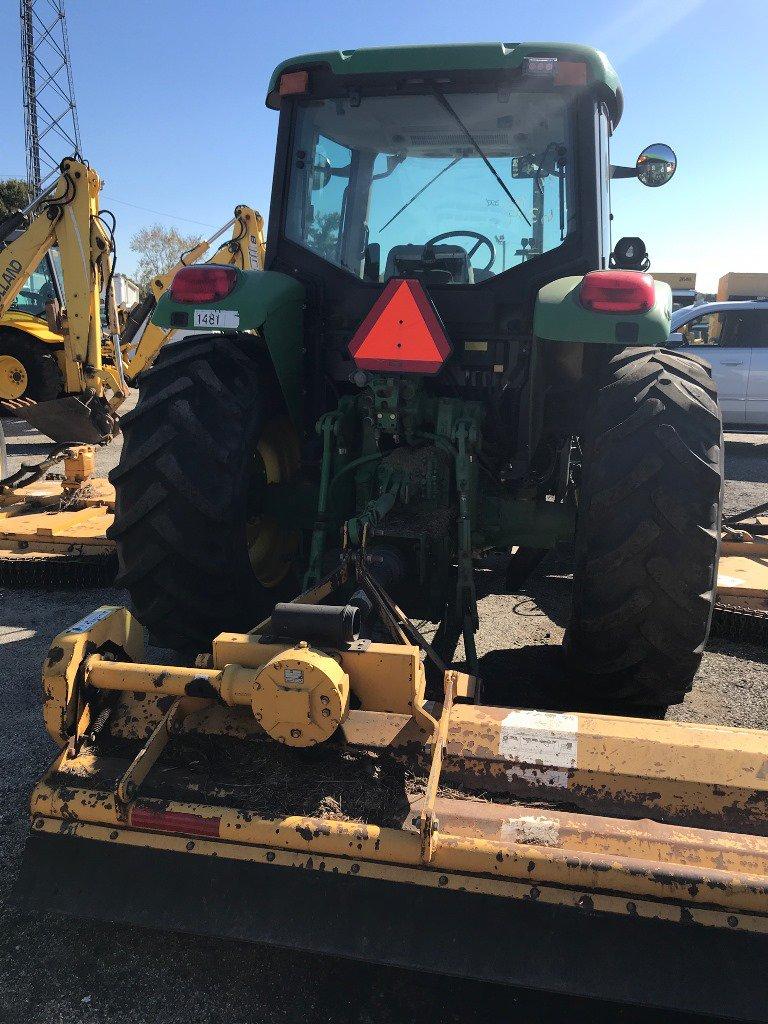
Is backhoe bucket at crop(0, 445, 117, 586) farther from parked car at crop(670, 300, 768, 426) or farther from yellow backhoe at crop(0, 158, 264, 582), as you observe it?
parked car at crop(670, 300, 768, 426)

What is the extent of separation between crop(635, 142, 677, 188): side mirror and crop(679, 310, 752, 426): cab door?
6.79 meters

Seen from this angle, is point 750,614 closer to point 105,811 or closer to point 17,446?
point 105,811

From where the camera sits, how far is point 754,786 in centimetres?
174

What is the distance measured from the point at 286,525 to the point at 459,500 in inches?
31.8

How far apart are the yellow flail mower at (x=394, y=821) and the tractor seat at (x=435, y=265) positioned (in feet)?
6.53

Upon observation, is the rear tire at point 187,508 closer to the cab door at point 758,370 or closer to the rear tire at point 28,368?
the rear tire at point 28,368

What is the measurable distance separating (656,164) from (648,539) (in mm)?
2330

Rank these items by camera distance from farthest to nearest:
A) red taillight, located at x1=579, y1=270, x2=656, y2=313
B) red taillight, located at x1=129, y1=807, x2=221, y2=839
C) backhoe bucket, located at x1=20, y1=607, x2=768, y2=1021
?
1. red taillight, located at x1=579, y1=270, x2=656, y2=313
2. red taillight, located at x1=129, y1=807, x2=221, y2=839
3. backhoe bucket, located at x1=20, y1=607, x2=768, y2=1021

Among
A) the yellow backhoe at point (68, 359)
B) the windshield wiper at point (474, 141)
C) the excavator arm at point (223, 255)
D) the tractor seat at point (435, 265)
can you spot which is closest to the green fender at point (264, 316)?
the tractor seat at point (435, 265)

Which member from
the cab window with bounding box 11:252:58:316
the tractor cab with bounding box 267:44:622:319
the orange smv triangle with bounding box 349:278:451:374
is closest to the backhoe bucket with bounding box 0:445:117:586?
the tractor cab with bounding box 267:44:622:319

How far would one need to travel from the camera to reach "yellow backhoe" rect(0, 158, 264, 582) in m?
4.51

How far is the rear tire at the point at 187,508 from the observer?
2.64m

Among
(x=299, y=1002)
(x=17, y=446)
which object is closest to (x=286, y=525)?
(x=299, y=1002)

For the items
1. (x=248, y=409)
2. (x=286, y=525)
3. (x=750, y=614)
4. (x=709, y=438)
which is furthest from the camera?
(x=750, y=614)
